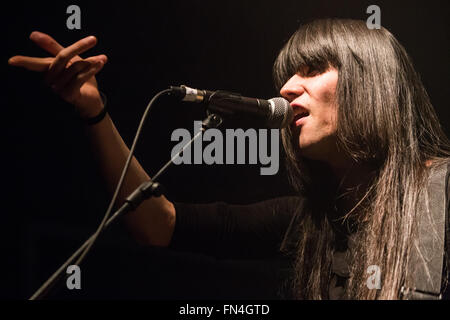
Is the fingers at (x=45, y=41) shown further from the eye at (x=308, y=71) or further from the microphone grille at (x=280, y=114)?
the eye at (x=308, y=71)

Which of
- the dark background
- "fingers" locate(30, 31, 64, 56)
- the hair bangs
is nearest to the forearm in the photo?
"fingers" locate(30, 31, 64, 56)

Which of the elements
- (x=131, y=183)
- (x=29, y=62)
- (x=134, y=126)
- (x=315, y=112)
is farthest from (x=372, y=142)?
(x=134, y=126)

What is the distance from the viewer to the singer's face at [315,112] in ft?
4.66

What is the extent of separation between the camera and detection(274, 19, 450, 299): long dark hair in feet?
4.29

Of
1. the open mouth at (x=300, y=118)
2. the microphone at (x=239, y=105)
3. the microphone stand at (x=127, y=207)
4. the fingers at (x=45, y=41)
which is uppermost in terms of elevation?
the fingers at (x=45, y=41)

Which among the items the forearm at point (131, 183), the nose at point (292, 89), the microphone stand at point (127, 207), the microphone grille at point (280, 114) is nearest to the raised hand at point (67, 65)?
the forearm at point (131, 183)

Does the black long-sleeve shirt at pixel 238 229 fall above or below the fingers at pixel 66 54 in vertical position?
below

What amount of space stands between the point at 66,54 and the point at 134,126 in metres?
1.19

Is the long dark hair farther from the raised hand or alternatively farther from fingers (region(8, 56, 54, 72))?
fingers (region(8, 56, 54, 72))

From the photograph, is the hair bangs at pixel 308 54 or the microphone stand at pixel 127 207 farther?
the hair bangs at pixel 308 54

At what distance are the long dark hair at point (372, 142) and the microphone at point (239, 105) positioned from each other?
19 cm

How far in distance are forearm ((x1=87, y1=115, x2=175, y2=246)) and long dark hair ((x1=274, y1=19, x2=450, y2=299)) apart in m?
0.41

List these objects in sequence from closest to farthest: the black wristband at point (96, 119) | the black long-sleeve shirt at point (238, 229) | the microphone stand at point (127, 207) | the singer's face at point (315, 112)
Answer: the microphone stand at point (127, 207)
the black wristband at point (96, 119)
the singer's face at point (315, 112)
the black long-sleeve shirt at point (238, 229)

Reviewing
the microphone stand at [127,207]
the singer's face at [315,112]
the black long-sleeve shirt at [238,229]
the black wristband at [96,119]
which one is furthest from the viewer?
the black long-sleeve shirt at [238,229]
